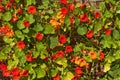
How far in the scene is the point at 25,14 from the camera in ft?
13.0

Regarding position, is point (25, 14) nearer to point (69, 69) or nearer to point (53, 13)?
point (53, 13)

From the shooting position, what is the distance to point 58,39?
395 centimetres

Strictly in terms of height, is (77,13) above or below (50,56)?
above

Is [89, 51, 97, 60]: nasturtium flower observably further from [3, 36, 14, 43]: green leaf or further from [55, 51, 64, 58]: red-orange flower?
[3, 36, 14, 43]: green leaf

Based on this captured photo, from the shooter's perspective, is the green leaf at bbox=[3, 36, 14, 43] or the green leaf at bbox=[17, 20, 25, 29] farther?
the green leaf at bbox=[3, 36, 14, 43]

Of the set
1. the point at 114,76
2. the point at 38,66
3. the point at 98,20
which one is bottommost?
the point at 114,76

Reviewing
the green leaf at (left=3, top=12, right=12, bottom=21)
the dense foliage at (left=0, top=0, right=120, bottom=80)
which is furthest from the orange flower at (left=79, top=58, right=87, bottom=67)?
the green leaf at (left=3, top=12, right=12, bottom=21)

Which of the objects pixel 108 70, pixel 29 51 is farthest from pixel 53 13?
pixel 108 70

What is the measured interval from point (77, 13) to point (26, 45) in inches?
27.9

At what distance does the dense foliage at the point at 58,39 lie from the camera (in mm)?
3900

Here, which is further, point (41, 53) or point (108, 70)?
point (108, 70)

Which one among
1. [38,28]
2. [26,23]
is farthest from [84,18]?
[26,23]

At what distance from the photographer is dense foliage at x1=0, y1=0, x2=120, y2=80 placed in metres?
3.90

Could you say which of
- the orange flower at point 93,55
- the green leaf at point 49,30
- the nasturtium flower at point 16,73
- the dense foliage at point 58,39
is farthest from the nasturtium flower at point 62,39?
the nasturtium flower at point 16,73
